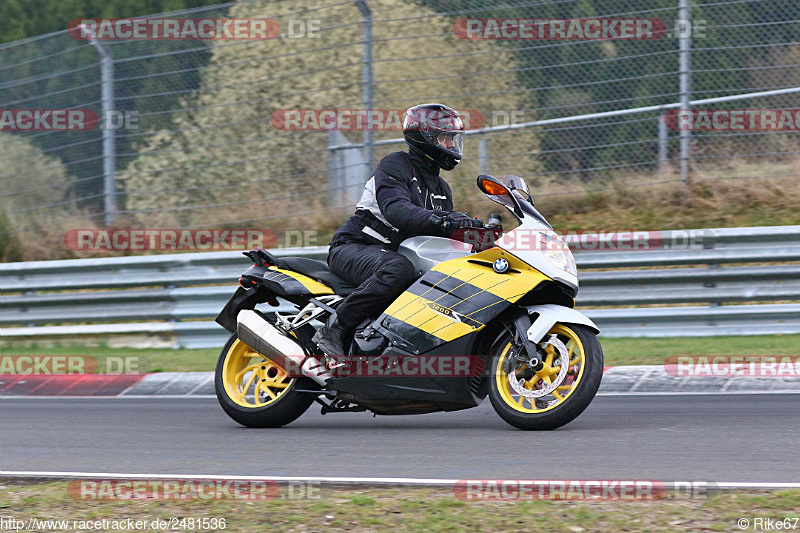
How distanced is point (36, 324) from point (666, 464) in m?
8.19

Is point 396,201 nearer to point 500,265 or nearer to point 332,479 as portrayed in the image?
point 500,265

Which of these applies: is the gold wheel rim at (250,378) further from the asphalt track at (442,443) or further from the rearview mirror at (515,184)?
the rearview mirror at (515,184)

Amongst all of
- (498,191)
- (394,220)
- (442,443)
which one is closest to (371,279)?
(394,220)

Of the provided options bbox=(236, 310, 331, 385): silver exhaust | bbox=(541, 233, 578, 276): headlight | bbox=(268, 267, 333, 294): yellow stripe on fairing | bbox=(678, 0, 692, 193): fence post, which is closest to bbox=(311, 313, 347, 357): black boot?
bbox=(236, 310, 331, 385): silver exhaust

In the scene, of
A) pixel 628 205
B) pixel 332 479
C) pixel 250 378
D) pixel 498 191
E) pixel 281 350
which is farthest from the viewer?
pixel 628 205

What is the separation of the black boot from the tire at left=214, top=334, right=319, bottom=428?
12.1 inches

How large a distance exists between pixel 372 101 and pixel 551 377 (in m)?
6.03

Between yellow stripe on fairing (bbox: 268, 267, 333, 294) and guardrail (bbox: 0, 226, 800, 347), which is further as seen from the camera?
guardrail (bbox: 0, 226, 800, 347)

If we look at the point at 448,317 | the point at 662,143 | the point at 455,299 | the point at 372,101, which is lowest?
the point at 448,317

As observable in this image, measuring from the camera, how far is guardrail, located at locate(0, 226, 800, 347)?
31.0 ft

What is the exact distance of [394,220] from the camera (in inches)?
252

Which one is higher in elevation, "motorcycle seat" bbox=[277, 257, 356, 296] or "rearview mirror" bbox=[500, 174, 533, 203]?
"rearview mirror" bbox=[500, 174, 533, 203]

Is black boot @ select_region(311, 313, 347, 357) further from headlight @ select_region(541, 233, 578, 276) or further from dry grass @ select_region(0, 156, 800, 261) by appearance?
dry grass @ select_region(0, 156, 800, 261)

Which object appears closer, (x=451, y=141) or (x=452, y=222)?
(x=452, y=222)
